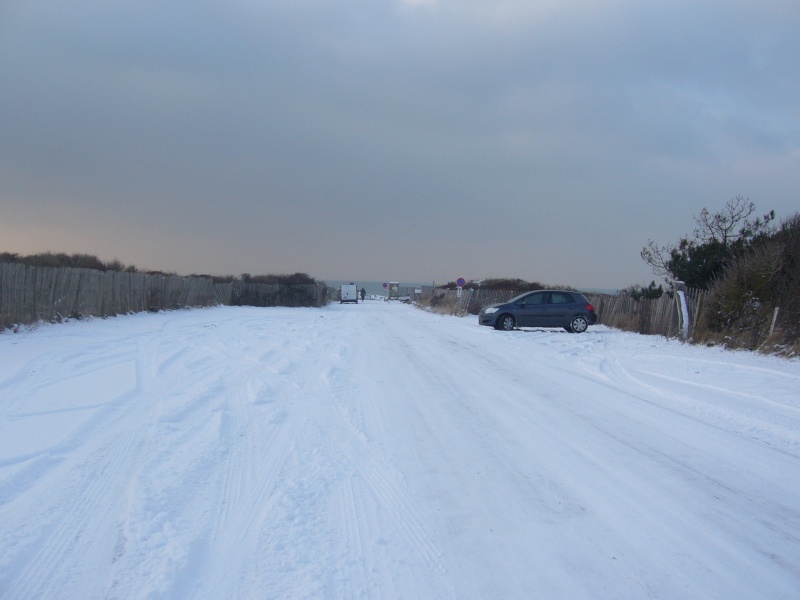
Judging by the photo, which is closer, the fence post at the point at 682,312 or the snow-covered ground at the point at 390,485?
the snow-covered ground at the point at 390,485

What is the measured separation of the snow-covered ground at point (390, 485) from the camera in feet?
11.3

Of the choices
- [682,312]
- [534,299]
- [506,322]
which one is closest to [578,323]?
[534,299]

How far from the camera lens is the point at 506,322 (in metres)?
21.6

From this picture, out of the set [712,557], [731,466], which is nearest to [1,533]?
[712,557]

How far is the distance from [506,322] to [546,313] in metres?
1.59

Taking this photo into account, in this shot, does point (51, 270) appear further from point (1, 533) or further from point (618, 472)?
point (618, 472)

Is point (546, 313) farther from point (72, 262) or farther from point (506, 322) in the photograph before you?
point (72, 262)

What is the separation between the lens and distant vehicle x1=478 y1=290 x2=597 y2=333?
2156 cm

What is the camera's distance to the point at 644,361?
43.4 ft

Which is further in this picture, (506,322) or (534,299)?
(534,299)

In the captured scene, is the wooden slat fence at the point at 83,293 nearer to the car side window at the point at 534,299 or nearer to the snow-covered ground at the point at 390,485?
the snow-covered ground at the point at 390,485

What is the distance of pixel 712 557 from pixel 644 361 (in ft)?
33.4

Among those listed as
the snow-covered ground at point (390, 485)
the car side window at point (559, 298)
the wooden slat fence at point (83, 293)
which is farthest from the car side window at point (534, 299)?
the wooden slat fence at point (83, 293)

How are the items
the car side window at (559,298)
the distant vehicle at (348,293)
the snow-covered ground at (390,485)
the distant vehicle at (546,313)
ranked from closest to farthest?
the snow-covered ground at (390,485) < the distant vehicle at (546,313) < the car side window at (559,298) < the distant vehicle at (348,293)
